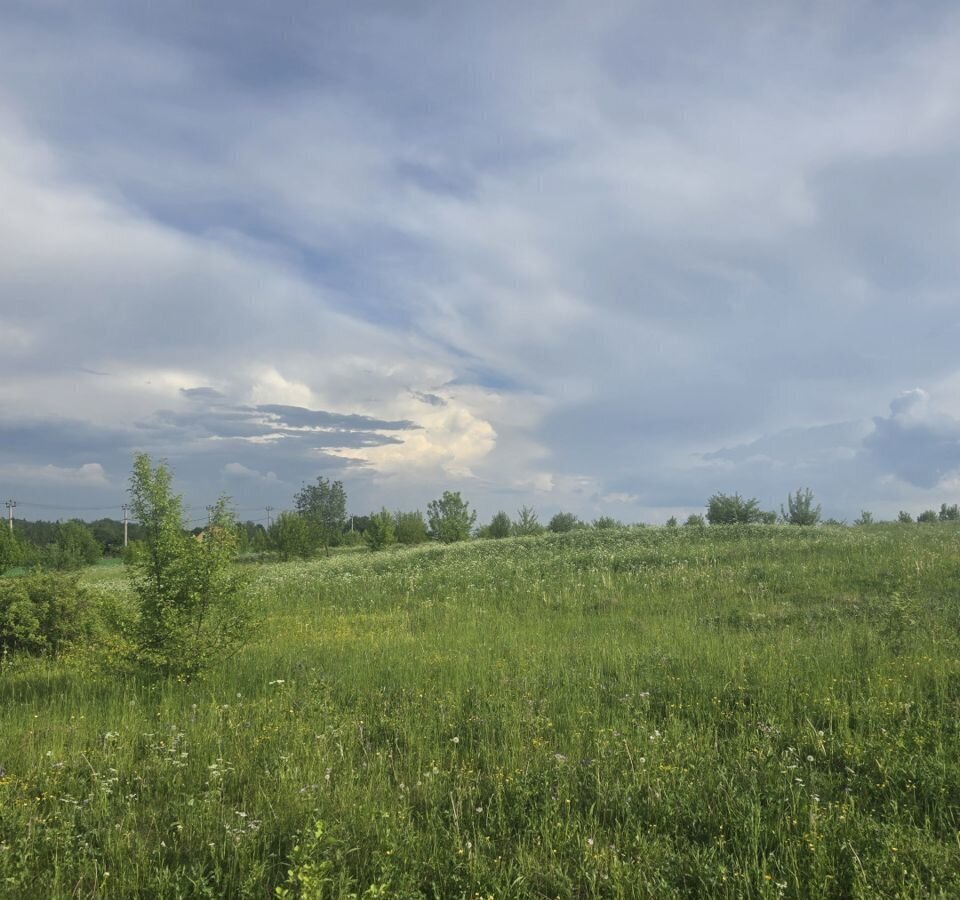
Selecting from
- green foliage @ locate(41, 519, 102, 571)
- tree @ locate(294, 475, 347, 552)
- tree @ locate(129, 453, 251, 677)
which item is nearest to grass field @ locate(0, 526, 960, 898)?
tree @ locate(129, 453, 251, 677)

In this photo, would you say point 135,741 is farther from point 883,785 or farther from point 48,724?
point 883,785

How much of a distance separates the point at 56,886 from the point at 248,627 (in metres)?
5.57

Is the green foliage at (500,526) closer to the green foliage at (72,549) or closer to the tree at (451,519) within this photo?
the tree at (451,519)

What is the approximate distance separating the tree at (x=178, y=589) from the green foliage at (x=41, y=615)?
499 cm

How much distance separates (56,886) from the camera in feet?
13.5

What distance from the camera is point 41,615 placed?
13.5 m

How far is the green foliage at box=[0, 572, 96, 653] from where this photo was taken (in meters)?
13.0

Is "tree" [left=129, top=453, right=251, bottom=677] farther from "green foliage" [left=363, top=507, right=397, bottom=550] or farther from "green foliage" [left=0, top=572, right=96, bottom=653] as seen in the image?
"green foliage" [left=363, top=507, right=397, bottom=550]

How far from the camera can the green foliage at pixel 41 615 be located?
42.7 ft

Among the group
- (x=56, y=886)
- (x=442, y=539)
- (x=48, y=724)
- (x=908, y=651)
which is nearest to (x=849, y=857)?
(x=56, y=886)

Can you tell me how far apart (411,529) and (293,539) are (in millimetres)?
16048

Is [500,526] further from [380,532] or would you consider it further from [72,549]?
[72,549]

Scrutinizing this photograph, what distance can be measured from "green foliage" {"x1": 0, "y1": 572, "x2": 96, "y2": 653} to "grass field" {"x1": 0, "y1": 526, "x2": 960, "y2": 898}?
1.55 metres

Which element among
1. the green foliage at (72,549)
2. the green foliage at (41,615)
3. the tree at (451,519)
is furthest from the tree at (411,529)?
the green foliage at (41,615)
